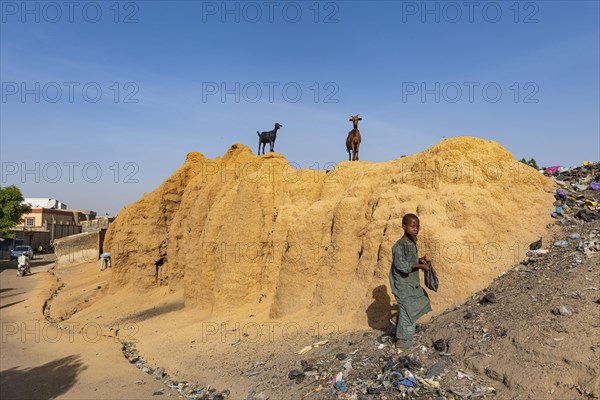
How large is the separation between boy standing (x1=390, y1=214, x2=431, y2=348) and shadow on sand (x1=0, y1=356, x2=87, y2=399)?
21.9 feet

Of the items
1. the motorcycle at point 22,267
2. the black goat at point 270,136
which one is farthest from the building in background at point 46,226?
the black goat at point 270,136

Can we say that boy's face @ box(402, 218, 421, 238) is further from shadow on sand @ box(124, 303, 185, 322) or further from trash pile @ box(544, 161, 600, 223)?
shadow on sand @ box(124, 303, 185, 322)

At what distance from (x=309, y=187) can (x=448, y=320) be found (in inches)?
243

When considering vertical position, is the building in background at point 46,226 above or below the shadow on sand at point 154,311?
above

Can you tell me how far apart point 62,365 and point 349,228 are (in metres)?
7.21

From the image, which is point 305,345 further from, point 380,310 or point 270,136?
point 270,136

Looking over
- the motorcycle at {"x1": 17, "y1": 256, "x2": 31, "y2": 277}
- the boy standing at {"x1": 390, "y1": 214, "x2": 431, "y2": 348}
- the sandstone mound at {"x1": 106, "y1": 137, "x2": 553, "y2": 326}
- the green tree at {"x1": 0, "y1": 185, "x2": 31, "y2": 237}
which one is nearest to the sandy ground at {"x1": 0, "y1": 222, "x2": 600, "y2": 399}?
the boy standing at {"x1": 390, "y1": 214, "x2": 431, "y2": 348}

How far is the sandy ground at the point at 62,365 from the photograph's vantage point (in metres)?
8.16

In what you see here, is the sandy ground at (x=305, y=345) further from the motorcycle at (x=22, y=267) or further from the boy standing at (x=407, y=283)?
the motorcycle at (x=22, y=267)

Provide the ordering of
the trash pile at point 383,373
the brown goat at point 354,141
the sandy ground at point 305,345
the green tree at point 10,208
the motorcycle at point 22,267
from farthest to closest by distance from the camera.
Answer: the green tree at point 10,208 → the motorcycle at point 22,267 → the brown goat at point 354,141 → the trash pile at point 383,373 → the sandy ground at point 305,345

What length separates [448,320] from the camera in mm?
6012

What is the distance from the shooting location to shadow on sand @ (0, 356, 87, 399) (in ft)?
27.4

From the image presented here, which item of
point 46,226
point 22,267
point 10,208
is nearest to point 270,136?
point 22,267

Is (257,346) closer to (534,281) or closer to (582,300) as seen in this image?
(534,281)
